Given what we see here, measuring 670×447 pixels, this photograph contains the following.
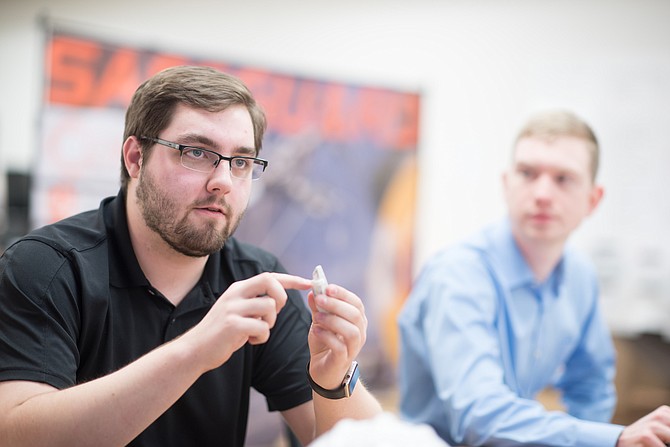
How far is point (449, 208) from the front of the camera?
15.0 feet

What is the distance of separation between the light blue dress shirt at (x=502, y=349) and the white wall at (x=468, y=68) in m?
2.20

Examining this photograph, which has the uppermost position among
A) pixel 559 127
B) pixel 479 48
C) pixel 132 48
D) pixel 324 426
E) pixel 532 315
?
pixel 479 48

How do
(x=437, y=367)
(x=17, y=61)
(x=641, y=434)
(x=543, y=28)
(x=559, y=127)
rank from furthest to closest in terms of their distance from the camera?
(x=543, y=28) → (x=17, y=61) → (x=559, y=127) → (x=437, y=367) → (x=641, y=434)

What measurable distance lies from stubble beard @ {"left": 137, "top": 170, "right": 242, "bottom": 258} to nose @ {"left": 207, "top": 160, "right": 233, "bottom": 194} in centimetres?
3

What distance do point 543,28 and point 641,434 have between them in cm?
375

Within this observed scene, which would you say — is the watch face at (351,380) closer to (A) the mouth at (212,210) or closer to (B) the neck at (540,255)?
(A) the mouth at (212,210)

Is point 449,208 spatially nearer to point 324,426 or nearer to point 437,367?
point 437,367

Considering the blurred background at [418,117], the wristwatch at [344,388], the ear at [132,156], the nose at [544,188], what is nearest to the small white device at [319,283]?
the wristwatch at [344,388]

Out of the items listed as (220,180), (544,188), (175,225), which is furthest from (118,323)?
(544,188)

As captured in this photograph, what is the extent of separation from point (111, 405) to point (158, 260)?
432 mm

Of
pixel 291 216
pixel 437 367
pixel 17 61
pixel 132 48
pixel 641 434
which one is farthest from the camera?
pixel 17 61

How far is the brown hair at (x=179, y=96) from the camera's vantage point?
1.32m

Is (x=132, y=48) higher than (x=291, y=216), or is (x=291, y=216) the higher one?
(x=132, y=48)

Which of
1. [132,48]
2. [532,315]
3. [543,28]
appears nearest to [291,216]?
[132,48]
